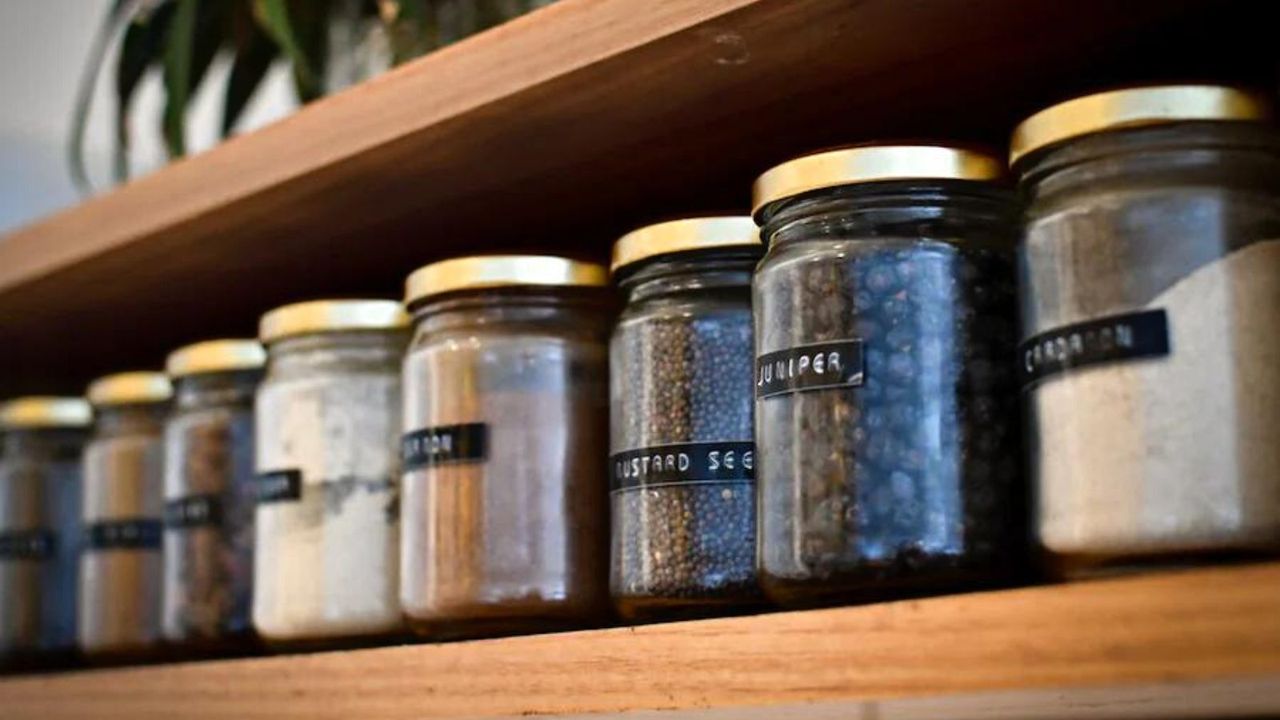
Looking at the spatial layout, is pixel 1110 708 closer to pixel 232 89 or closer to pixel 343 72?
pixel 343 72

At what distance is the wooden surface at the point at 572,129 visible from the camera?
792mm

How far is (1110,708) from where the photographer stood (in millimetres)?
807

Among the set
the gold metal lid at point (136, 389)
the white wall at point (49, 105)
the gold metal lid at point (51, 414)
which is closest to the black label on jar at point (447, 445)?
the gold metal lid at point (136, 389)

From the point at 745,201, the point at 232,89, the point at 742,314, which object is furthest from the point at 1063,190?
the point at 232,89

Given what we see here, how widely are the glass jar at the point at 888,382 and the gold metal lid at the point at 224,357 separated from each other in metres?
0.44

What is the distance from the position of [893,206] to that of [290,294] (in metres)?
0.59

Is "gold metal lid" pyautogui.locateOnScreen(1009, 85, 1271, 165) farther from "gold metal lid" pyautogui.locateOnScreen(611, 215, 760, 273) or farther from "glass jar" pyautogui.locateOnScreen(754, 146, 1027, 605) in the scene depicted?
"gold metal lid" pyautogui.locateOnScreen(611, 215, 760, 273)

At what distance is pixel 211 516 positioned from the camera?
1100 mm

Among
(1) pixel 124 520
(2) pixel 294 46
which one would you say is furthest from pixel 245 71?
(1) pixel 124 520

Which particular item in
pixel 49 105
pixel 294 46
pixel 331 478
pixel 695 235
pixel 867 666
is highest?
pixel 49 105

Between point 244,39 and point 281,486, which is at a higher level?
point 244,39

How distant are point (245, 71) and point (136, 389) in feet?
0.94

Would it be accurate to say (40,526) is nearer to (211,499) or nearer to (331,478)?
(211,499)

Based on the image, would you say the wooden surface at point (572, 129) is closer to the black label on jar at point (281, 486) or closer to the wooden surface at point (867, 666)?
the black label on jar at point (281, 486)
